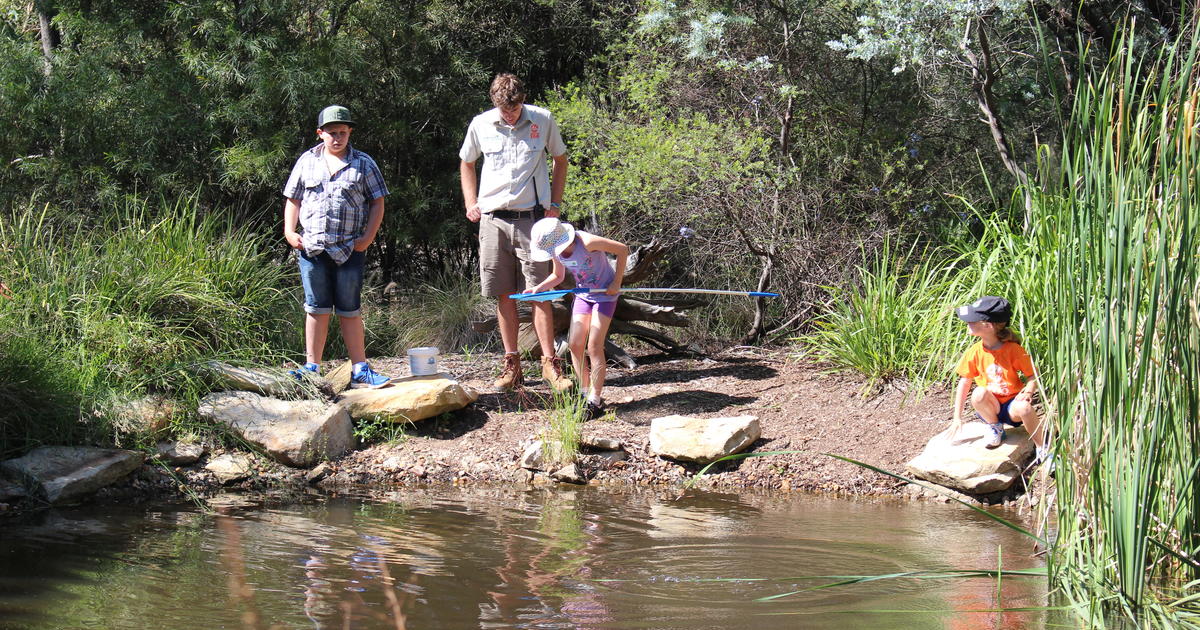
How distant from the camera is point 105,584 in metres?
3.98

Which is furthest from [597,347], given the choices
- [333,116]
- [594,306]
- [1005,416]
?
[1005,416]

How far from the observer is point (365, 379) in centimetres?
666

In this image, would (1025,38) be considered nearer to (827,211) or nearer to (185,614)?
(827,211)

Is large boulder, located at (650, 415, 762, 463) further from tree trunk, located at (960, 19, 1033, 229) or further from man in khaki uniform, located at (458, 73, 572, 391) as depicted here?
tree trunk, located at (960, 19, 1033, 229)

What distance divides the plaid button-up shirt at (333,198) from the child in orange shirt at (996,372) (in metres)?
3.26

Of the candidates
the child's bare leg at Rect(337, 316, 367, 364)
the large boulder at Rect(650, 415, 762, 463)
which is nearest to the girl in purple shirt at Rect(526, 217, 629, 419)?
the large boulder at Rect(650, 415, 762, 463)

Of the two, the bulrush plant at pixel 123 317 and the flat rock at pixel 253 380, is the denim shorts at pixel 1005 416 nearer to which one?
the flat rock at pixel 253 380

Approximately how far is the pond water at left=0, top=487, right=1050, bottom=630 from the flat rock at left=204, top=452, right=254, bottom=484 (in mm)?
347

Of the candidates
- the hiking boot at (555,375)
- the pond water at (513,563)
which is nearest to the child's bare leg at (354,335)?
the hiking boot at (555,375)

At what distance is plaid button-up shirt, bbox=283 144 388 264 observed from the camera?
6.32m

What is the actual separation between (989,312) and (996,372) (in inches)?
12.7

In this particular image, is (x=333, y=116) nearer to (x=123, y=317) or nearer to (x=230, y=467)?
(x=123, y=317)

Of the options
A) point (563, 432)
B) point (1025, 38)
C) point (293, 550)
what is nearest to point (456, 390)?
point (563, 432)

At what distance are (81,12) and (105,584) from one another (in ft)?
22.3
